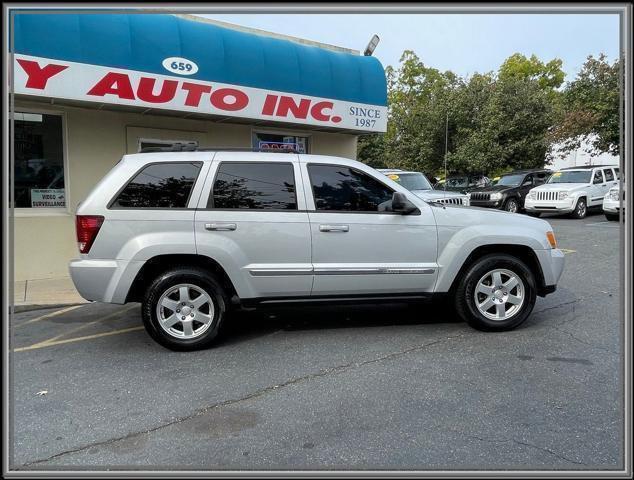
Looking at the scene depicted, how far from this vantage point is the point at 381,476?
8.59 ft

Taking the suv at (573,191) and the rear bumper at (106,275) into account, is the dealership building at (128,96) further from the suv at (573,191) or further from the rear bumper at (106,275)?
the suv at (573,191)

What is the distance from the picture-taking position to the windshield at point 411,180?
1207 centimetres

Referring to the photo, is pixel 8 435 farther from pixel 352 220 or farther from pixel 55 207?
pixel 55 207

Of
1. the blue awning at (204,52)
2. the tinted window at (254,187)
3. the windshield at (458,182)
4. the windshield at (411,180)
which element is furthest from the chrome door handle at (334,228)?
the windshield at (458,182)

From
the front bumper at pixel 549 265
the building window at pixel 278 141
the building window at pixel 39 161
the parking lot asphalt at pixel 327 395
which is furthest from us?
the building window at pixel 278 141

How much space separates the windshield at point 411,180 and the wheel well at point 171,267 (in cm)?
805

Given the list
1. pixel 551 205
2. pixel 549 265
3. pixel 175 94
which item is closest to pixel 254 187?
pixel 549 265

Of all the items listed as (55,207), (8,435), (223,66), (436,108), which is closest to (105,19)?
(223,66)

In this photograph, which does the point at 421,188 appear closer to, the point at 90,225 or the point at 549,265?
the point at 549,265

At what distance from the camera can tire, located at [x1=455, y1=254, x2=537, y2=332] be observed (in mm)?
5016

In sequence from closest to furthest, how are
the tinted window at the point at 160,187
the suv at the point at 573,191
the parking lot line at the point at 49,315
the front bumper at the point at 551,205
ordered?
1. the tinted window at the point at 160,187
2. the parking lot line at the point at 49,315
3. the front bumper at the point at 551,205
4. the suv at the point at 573,191

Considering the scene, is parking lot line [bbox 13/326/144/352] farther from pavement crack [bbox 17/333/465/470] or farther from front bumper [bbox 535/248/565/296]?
front bumper [bbox 535/248/565/296]

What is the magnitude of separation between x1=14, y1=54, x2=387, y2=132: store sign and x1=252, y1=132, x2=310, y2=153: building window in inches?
41.6

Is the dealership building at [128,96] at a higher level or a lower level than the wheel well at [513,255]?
higher
